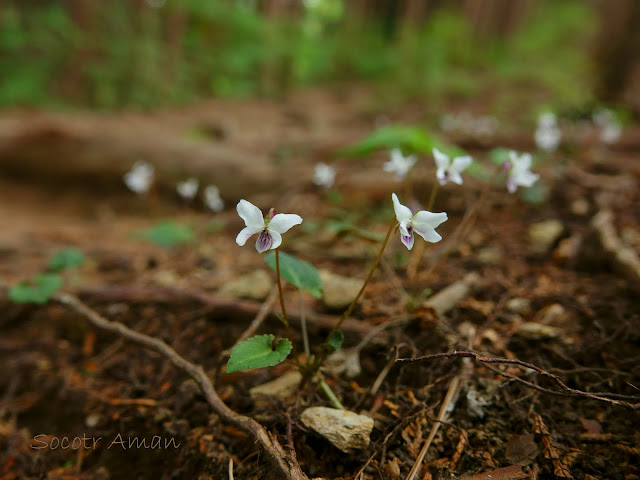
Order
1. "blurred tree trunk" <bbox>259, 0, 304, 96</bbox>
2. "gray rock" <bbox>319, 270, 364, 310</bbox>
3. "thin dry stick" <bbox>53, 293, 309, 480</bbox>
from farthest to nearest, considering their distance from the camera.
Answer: "blurred tree trunk" <bbox>259, 0, 304, 96</bbox>
"gray rock" <bbox>319, 270, 364, 310</bbox>
"thin dry stick" <bbox>53, 293, 309, 480</bbox>

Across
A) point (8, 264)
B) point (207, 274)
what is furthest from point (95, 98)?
point (207, 274)

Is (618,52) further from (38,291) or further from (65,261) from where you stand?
(38,291)

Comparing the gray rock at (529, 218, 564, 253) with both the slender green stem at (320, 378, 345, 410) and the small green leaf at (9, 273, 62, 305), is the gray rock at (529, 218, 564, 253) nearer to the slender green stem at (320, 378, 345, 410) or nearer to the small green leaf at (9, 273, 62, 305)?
the slender green stem at (320, 378, 345, 410)

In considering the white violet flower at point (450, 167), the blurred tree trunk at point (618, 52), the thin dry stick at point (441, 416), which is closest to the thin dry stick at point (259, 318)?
the thin dry stick at point (441, 416)

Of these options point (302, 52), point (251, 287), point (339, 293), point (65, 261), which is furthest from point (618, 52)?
point (302, 52)

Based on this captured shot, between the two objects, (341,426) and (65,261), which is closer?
(341,426)

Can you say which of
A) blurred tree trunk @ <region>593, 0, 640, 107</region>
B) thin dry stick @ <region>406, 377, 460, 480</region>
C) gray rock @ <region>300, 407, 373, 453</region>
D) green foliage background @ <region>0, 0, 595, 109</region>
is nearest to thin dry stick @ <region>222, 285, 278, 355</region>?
gray rock @ <region>300, 407, 373, 453</region>
